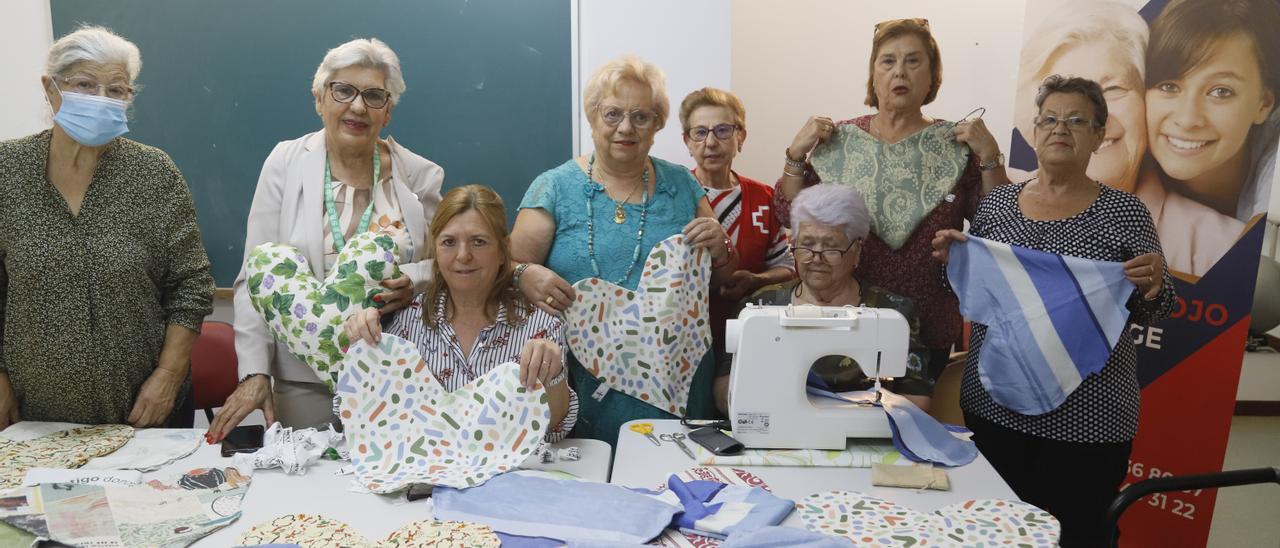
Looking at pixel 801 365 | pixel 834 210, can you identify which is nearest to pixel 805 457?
pixel 801 365

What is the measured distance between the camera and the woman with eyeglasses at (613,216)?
2.38 metres

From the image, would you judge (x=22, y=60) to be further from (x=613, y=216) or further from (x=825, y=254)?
(x=825, y=254)

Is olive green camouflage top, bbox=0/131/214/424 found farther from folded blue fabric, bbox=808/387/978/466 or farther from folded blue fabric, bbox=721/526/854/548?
folded blue fabric, bbox=808/387/978/466

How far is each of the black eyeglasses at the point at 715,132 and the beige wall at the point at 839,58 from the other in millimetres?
1532

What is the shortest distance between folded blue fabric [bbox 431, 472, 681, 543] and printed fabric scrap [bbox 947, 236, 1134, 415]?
1.09 metres

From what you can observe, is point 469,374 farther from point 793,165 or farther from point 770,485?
point 793,165

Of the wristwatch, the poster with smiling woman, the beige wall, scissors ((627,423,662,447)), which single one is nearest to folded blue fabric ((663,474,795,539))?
scissors ((627,423,662,447))

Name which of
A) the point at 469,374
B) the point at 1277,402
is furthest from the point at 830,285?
the point at 1277,402

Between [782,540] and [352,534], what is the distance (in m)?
0.81

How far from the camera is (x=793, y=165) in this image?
2621 millimetres

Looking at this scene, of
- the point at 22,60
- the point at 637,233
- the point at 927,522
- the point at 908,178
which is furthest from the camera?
the point at 22,60

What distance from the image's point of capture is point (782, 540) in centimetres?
158

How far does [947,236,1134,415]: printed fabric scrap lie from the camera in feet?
7.18

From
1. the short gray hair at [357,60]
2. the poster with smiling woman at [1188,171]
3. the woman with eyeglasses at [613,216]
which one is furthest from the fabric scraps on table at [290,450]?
the poster with smiling woman at [1188,171]
